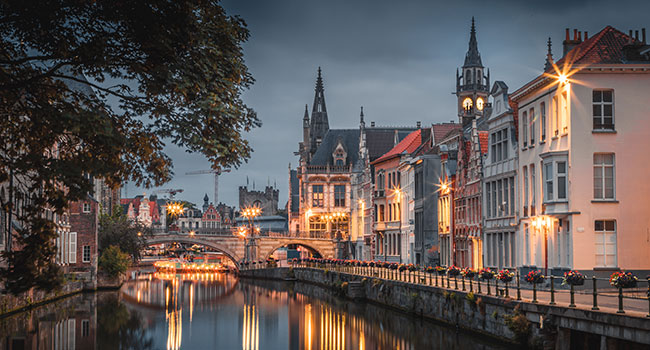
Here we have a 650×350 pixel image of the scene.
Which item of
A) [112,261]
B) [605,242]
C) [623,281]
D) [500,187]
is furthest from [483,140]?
[112,261]

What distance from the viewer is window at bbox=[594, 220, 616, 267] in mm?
30656

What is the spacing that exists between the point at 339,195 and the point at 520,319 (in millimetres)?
78177

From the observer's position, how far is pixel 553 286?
23.5m

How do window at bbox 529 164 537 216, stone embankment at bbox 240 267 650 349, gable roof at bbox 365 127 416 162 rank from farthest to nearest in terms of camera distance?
gable roof at bbox 365 127 416 162, window at bbox 529 164 537 216, stone embankment at bbox 240 267 650 349

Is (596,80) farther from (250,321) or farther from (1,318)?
(1,318)

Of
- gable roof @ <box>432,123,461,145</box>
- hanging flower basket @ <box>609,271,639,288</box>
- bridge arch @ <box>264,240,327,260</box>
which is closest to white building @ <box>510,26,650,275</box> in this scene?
hanging flower basket @ <box>609,271,639,288</box>

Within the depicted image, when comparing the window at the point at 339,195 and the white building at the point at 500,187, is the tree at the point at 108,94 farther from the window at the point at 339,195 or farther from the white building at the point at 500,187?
the window at the point at 339,195

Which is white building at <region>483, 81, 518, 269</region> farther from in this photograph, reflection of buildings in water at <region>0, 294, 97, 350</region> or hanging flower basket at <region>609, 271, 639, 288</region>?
reflection of buildings in water at <region>0, 294, 97, 350</region>

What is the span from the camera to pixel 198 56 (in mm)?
15305

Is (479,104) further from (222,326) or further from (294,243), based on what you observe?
(222,326)

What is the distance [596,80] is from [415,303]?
1269cm

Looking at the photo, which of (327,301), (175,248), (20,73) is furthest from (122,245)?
(175,248)

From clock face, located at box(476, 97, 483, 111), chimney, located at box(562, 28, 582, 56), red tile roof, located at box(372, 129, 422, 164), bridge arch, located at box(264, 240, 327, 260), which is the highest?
clock face, located at box(476, 97, 483, 111)

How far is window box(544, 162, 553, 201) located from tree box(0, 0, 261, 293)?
1927 centimetres
